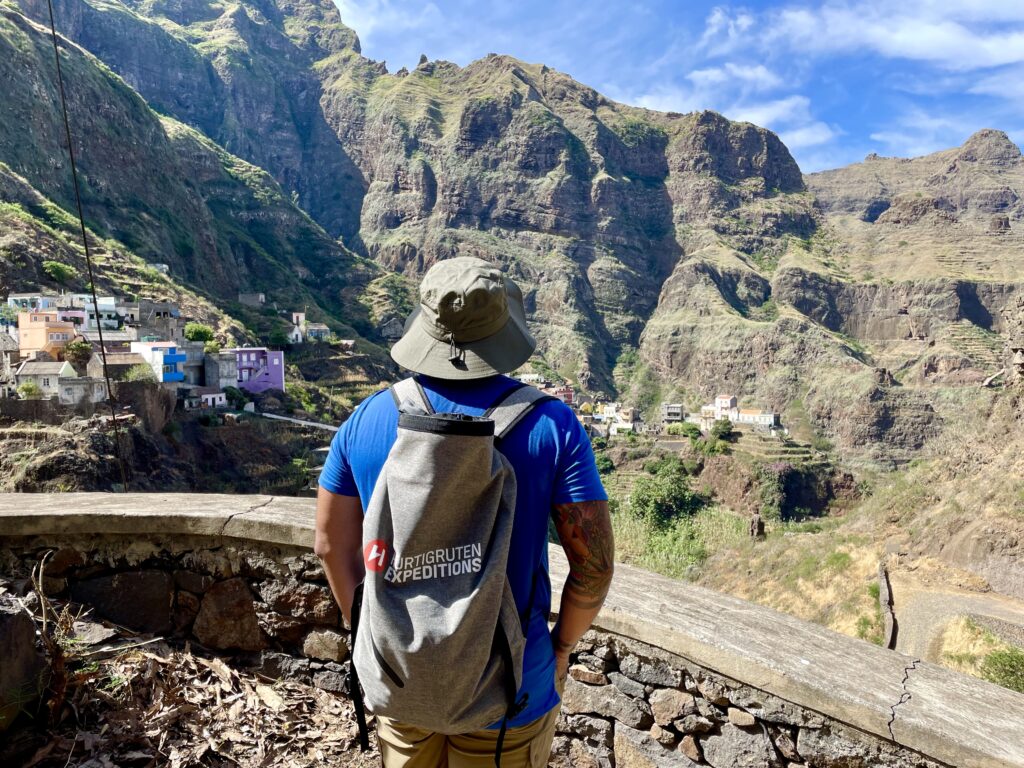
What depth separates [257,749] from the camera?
212 cm

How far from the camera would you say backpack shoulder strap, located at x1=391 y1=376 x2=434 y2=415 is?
4.28 feet

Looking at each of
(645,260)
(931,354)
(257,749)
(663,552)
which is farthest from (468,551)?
(645,260)

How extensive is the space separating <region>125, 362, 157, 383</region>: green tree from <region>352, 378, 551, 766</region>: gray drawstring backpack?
3173cm

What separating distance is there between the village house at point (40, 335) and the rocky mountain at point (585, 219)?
106ft

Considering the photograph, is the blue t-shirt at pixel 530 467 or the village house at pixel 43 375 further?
the village house at pixel 43 375

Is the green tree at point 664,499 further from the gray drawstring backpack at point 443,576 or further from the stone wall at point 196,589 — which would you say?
the gray drawstring backpack at point 443,576

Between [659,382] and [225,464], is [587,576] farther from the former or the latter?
[659,382]

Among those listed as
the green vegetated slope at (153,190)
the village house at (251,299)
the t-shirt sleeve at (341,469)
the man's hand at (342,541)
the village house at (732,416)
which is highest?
the green vegetated slope at (153,190)

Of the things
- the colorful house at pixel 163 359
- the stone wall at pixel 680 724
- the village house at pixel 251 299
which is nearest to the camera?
the stone wall at pixel 680 724

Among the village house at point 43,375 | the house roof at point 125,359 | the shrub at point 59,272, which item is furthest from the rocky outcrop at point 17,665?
the shrub at point 59,272

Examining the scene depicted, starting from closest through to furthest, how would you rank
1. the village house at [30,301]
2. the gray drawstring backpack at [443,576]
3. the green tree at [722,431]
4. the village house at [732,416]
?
1. the gray drawstring backpack at [443,576]
2. the village house at [30,301]
3. the green tree at [722,431]
4. the village house at [732,416]

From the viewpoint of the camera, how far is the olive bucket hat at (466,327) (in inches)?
51.1

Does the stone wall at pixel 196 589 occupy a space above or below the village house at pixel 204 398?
above

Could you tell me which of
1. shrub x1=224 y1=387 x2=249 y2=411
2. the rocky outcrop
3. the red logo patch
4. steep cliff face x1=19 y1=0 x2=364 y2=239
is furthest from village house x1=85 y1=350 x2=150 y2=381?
steep cliff face x1=19 y1=0 x2=364 y2=239
